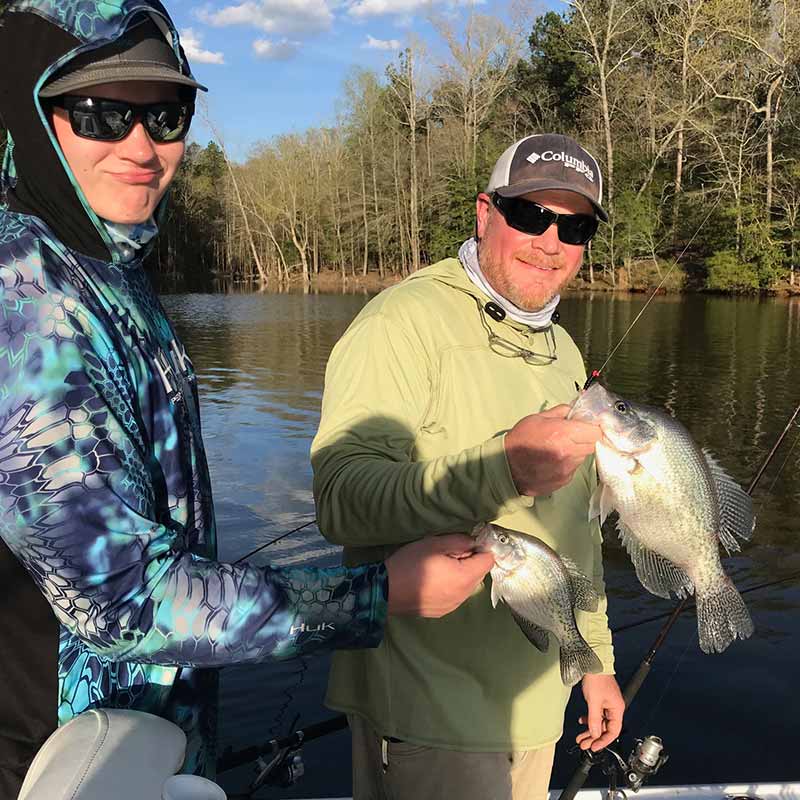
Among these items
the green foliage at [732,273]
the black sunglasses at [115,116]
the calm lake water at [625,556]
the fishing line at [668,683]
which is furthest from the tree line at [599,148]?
the black sunglasses at [115,116]

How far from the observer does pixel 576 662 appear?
2432 millimetres

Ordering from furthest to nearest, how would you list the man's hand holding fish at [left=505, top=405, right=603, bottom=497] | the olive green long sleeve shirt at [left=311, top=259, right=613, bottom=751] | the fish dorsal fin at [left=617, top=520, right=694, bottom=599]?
the fish dorsal fin at [left=617, top=520, right=694, bottom=599] < the olive green long sleeve shirt at [left=311, top=259, right=613, bottom=751] < the man's hand holding fish at [left=505, top=405, right=603, bottom=497]

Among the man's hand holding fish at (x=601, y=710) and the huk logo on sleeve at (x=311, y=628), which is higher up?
the huk logo on sleeve at (x=311, y=628)

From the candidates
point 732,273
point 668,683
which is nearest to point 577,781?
point 668,683

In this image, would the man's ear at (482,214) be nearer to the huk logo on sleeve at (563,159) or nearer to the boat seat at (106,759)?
the huk logo on sleeve at (563,159)

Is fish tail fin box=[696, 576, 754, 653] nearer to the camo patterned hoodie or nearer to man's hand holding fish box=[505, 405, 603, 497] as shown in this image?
man's hand holding fish box=[505, 405, 603, 497]

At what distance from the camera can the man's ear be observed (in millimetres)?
2811

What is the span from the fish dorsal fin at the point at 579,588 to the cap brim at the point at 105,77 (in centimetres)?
178

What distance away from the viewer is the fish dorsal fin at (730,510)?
2506 mm

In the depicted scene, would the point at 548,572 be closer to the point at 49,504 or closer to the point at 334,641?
the point at 334,641

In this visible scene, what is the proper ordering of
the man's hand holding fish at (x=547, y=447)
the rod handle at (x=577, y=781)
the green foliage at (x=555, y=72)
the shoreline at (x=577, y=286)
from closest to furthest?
the man's hand holding fish at (x=547, y=447) → the rod handle at (x=577, y=781) → the shoreline at (x=577, y=286) → the green foliage at (x=555, y=72)

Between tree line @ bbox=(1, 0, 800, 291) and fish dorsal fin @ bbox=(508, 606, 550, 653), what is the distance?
32.4 m

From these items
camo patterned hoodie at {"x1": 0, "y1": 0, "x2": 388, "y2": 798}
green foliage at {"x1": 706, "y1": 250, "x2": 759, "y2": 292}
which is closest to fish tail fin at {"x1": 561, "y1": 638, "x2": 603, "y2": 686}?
camo patterned hoodie at {"x1": 0, "y1": 0, "x2": 388, "y2": 798}

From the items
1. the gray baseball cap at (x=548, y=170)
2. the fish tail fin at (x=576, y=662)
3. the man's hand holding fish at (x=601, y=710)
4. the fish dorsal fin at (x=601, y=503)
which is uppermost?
the gray baseball cap at (x=548, y=170)
